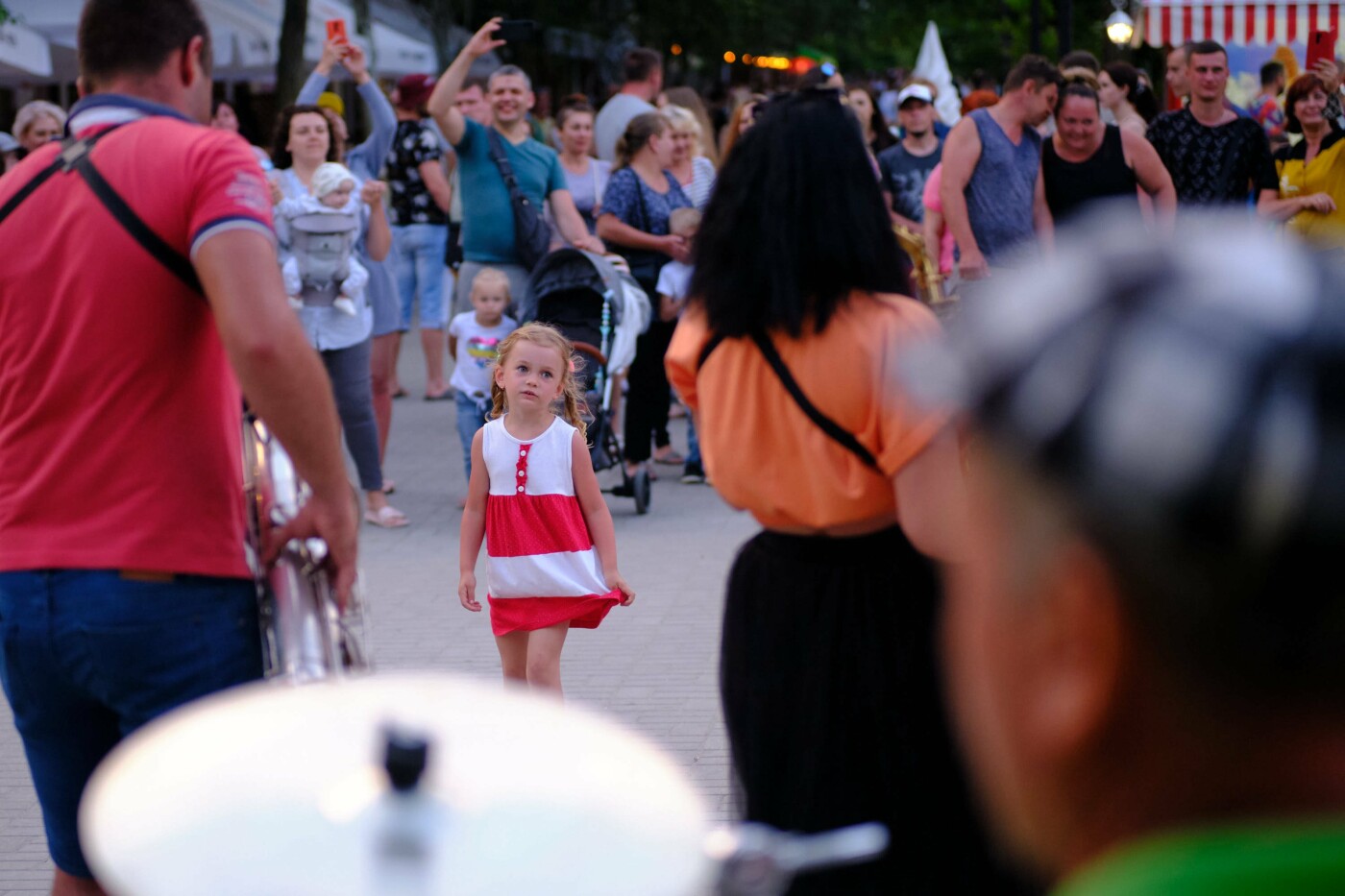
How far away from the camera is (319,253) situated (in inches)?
320

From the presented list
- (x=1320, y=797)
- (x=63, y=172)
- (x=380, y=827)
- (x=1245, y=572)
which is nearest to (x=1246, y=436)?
(x=1245, y=572)

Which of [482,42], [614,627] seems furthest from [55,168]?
[482,42]

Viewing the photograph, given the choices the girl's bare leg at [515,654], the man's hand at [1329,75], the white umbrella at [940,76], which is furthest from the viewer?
the white umbrella at [940,76]

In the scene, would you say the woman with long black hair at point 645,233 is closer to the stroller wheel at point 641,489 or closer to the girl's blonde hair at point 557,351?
the stroller wheel at point 641,489

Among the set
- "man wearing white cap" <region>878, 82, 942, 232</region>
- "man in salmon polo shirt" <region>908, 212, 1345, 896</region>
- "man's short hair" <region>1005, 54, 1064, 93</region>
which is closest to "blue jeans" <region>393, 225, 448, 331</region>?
"man wearing white cap" <region>878, 82, 942, 232</region>

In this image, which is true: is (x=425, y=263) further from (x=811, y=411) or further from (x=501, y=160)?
(x=811, y=411)

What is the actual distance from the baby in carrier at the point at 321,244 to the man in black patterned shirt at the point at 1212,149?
4851 mm

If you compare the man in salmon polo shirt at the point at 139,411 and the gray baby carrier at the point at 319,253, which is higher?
the man in salmon polo shirt at the point at 139,411

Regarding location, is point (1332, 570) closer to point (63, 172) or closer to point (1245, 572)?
point (1245, 572)

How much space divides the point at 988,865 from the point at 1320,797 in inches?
91.6

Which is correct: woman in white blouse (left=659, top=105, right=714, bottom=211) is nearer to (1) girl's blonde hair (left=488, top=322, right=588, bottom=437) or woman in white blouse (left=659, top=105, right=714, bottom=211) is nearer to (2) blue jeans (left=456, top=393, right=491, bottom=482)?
(2) blue jeans (left=456, top=393, right=491, bottom=482)

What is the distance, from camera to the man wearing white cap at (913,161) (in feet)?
36.4

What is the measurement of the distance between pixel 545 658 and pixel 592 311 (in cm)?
397

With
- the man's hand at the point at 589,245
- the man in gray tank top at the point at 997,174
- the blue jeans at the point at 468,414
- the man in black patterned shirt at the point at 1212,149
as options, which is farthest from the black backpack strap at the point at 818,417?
the man in black patterned shirt at the point at 1212,149
